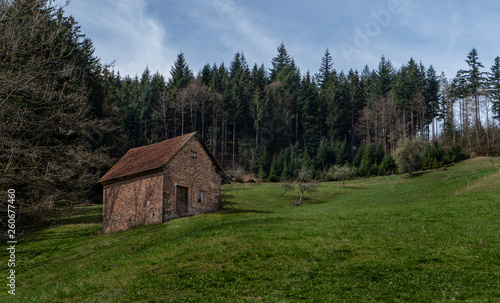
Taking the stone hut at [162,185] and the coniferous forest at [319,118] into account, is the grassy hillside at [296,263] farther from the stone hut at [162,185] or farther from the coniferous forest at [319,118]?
the coniferous forest at [319,118]

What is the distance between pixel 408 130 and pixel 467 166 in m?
26.9

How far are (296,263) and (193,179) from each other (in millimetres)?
20052

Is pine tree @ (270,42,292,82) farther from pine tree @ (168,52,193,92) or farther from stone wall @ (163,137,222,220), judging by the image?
stone wall @ (163,137,222,220)

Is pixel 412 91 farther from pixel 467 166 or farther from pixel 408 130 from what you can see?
pixel 467 166

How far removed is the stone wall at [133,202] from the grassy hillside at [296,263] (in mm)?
3920

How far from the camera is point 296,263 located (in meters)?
13.2

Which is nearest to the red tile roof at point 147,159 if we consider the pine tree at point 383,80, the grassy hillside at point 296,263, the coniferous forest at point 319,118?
the grassy hillside at point 296,263

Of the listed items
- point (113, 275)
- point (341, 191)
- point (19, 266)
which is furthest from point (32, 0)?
point (341, 191)

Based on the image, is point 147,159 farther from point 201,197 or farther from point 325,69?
point 325,69

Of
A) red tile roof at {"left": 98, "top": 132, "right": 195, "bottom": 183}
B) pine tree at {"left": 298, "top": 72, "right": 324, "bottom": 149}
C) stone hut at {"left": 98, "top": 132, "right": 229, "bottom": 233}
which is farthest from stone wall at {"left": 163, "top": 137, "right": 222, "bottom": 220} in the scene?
pine tree at {"left": 298, "top": 72, "right": 324, "bottom": 149}

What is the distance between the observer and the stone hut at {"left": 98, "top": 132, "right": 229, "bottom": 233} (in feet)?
96.5

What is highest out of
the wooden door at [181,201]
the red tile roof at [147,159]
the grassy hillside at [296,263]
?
the red tile roof at [147,159]

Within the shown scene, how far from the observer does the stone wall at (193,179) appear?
29.5 m

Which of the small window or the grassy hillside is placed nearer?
the grassy hillside
